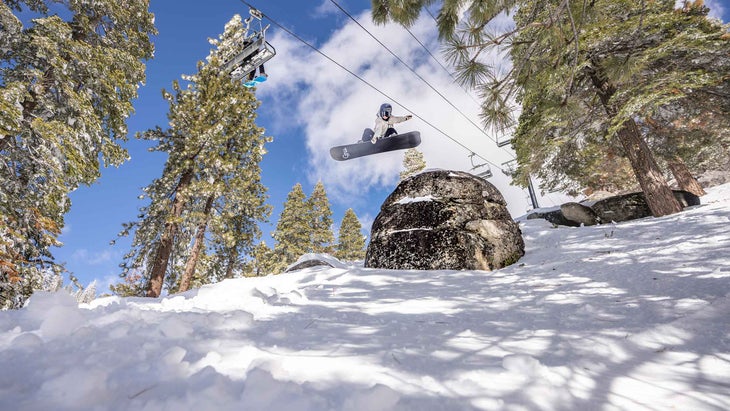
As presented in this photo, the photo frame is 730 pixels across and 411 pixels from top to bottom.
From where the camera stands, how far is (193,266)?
13.0m

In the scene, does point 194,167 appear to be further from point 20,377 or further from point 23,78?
point 20,377

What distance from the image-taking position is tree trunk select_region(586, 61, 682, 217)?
8359 millimetres

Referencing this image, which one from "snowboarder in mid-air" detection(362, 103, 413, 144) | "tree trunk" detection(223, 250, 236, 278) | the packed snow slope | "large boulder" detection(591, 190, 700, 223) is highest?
"snowboarder in mid-air" detection(362, 103, 413, 144)

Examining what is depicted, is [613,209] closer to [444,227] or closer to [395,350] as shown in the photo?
[444,227]

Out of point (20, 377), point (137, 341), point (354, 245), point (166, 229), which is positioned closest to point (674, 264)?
point (137, 341)

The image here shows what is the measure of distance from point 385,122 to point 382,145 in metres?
1.27

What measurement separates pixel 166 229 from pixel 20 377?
38.5ft

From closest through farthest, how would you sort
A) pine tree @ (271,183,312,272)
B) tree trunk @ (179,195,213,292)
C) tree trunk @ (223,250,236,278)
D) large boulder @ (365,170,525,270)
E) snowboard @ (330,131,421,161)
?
large boulder @ (365,170,525,270), snowboard @ (330,131,421,161), tree trunk @ (179,195,213,292), tree trunk @ (223,250,236,278), pine tree @ (271,183,312,272)

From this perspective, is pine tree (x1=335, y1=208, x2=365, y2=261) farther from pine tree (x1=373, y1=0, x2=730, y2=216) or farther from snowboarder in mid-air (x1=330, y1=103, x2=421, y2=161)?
pine tree (x1=373, y1=0, x2=730, y2=216)

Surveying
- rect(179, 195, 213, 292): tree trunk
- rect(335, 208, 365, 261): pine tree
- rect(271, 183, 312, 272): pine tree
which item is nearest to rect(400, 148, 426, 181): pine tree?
rect(335, 208, 365, 261): pine tree

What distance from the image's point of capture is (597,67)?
8.20 m

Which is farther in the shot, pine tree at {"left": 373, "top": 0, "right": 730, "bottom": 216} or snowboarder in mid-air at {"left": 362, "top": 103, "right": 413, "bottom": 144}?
snowboarder in mid-air at {"left": 362, "top": 103, "right": 413, "bottom": 144}

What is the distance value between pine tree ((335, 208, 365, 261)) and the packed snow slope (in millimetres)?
23538

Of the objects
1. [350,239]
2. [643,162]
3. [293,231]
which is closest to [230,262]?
[293,231]
